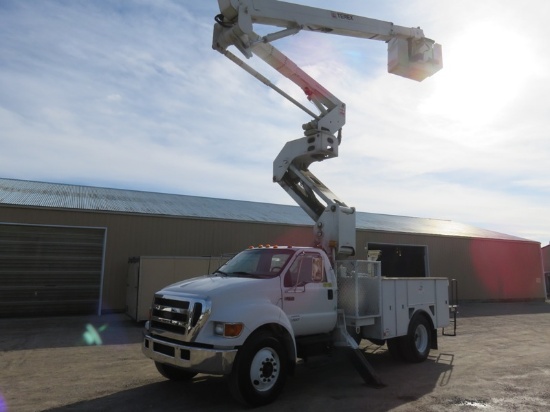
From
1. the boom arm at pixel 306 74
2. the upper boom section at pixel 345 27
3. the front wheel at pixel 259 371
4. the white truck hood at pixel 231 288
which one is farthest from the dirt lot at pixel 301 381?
the upper boom section at pixel 345 27

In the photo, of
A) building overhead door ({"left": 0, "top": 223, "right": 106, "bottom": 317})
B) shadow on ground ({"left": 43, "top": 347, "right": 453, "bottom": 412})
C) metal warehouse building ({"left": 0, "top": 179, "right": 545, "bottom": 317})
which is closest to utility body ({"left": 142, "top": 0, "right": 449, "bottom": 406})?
shadow on ground ({"left": 43, "top": 347, "right": 453, "bottom": 412})

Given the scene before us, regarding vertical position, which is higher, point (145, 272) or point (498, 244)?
point (498, 244)

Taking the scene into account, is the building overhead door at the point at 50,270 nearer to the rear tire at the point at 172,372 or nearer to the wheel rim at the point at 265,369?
the rear tire at the point at 172,372

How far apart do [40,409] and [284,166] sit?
6617 mm

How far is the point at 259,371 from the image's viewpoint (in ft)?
20.8

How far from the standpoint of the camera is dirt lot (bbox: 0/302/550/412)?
6.46 metres

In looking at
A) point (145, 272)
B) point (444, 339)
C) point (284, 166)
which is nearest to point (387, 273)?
point (444, 339)

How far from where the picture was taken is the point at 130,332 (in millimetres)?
13641

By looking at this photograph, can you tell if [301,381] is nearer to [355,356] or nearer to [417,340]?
[355,356]

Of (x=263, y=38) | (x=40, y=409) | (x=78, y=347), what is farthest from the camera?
(x=78, y=347)

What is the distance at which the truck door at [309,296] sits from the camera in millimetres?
7211

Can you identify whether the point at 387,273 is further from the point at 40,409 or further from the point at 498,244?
the point at 40,409

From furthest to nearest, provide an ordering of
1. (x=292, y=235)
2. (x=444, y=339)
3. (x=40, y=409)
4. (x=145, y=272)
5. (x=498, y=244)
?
(x=498, y=244) < (x=292, y=235) < (x=145, y=272) < (x=444, y=339) < (x=40, y=409)

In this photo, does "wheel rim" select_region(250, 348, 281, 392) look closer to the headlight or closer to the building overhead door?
the headlight
